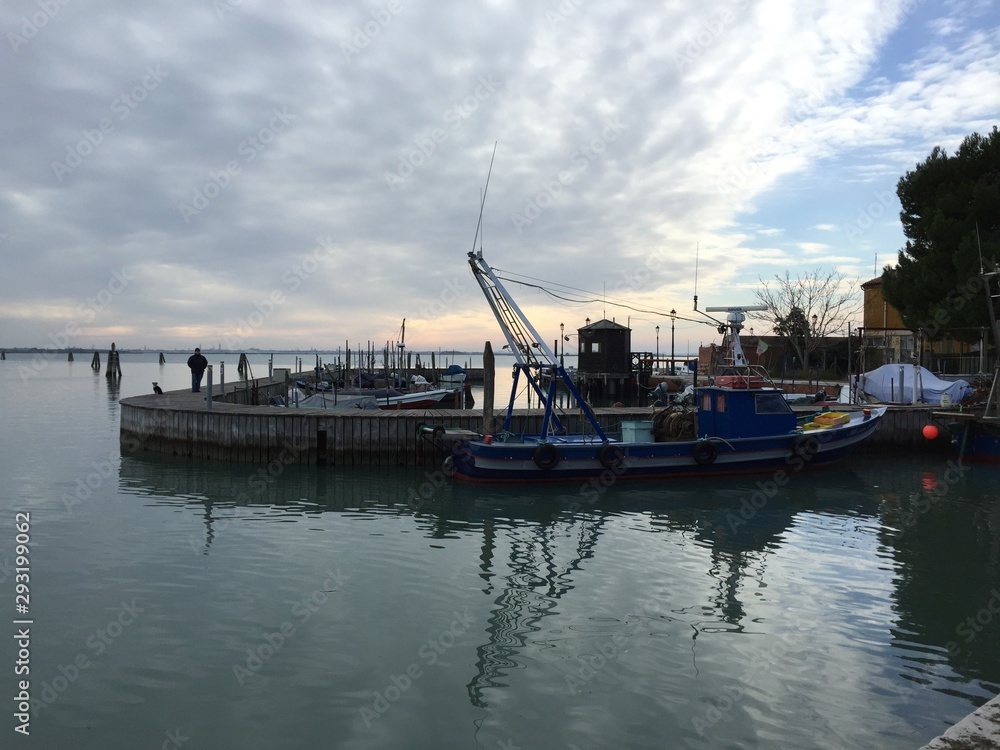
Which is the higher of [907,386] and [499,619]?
[907,386]

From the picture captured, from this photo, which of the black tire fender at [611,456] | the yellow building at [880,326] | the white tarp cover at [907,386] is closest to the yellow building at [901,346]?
the yellow building at [880,326]

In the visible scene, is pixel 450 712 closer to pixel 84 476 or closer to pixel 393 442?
pixel 393 442

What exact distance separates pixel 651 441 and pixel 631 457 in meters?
1.21

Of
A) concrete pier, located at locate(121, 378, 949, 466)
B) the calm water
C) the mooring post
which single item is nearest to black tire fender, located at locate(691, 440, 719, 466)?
the calm water

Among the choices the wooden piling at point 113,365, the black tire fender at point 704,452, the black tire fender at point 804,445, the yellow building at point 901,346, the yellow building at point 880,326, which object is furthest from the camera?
the wooden piling at point 113,365

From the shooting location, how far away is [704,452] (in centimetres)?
1939

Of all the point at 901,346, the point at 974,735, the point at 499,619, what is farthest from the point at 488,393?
the point at 901,346

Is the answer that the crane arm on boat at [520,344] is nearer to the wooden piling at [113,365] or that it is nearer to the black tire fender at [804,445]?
the black tire fender at [804,445]

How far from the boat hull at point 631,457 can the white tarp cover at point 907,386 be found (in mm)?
9759

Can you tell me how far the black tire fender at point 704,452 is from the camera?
19.3 meters

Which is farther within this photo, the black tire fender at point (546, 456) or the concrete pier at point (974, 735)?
the black tire fender at point (546, 456)

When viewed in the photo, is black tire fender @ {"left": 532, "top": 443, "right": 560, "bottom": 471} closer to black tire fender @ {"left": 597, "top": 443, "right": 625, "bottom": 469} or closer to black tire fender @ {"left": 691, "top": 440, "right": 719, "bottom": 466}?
black tire fender @ {"left": 597, "top": 443, "right": 625, "bottom": 469}

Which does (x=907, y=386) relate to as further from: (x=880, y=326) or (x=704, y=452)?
(x=880, y=326)

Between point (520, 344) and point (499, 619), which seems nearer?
point (499, 619)
